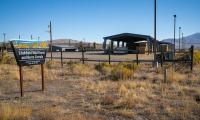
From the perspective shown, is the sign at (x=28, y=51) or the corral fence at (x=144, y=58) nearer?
the sign at (x=28, y=51)

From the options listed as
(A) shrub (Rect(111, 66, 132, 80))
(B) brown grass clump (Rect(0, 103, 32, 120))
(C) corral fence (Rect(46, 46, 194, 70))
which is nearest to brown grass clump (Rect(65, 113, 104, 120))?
(B) brown grass clump (Rect(0, 103, 32, 120))

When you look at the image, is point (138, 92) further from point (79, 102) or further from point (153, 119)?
point (153, 119)

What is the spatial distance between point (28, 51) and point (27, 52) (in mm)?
60

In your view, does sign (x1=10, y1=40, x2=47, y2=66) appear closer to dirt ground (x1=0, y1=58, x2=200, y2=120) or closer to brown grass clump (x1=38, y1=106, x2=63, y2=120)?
dirt ground (x1=0, y1=58, x2=200, y2=120)

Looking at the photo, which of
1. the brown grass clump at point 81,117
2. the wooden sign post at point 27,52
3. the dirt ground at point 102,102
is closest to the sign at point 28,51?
the wooden sign post at point 27,52

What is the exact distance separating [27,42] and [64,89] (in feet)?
8.03

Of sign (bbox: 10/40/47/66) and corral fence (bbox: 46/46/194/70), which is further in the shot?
Answer: corral fence (bbox: 46/46/194/70)

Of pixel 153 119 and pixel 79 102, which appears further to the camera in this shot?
pixel 79 102

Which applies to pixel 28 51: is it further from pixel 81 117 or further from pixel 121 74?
pixel 121 74

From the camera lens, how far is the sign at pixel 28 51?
1094cm

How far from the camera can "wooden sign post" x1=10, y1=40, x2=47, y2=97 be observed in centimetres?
1092

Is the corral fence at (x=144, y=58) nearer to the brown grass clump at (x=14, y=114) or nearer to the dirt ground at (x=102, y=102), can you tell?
the dirt ground at (x=102, y=102)

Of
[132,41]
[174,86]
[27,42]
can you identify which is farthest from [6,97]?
[132,41]

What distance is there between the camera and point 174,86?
1246cm
